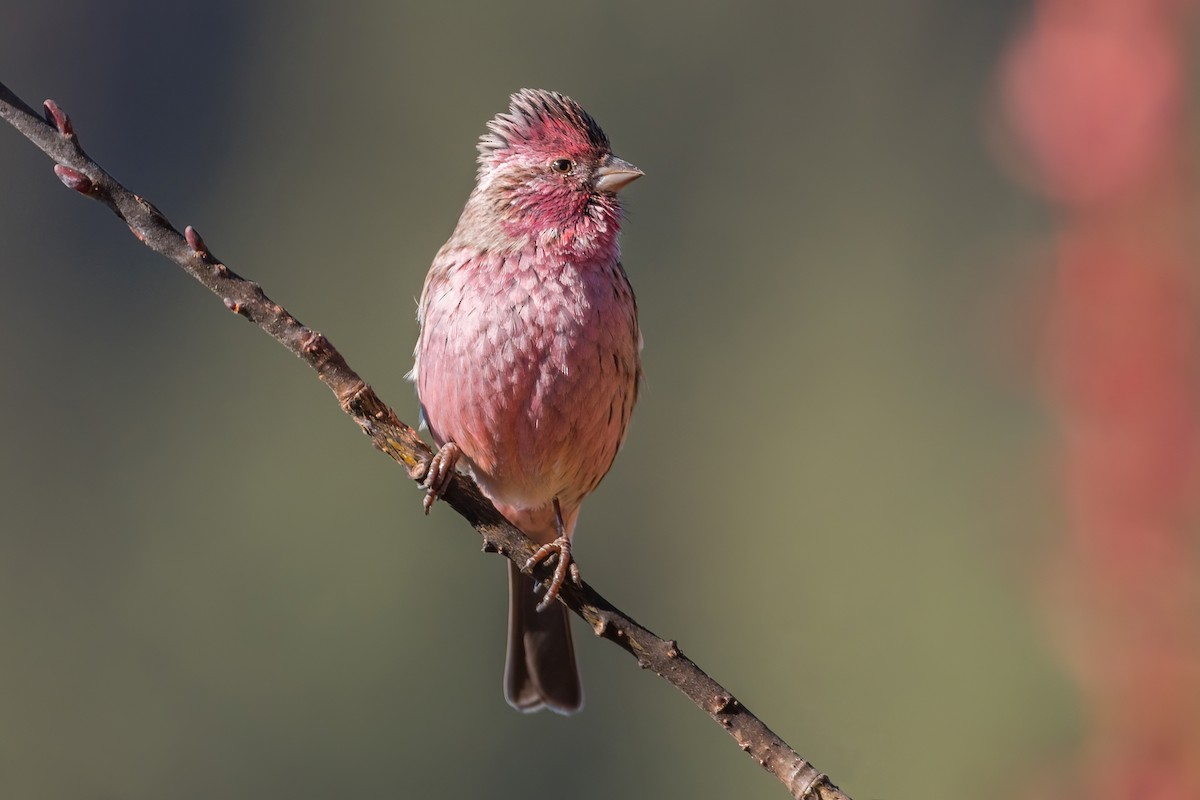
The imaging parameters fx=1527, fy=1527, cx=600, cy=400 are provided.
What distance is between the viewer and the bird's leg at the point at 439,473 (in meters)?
4.56

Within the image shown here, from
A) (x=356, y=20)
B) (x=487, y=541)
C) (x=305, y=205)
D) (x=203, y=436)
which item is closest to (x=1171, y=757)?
(x=487, y=541)

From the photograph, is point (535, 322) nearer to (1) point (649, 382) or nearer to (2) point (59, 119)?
(2) point (59, 119)

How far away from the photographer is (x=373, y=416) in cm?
428

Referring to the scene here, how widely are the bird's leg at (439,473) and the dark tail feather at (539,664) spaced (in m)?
1.12

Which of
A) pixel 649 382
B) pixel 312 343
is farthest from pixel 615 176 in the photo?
pixel 649 382

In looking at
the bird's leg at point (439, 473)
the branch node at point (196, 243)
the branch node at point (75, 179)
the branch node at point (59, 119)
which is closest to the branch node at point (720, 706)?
the bird's leg at point (439, 473)

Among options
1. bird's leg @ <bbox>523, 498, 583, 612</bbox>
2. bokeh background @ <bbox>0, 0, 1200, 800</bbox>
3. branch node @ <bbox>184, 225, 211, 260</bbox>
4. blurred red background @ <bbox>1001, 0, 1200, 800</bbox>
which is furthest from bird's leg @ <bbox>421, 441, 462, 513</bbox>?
bokeh background @ <bbox>0, 0, 1200, 800</bbox>

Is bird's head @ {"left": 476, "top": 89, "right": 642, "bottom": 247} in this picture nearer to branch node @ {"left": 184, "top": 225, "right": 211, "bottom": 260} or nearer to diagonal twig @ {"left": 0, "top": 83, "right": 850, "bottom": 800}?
diagonal twig @ {"left": 0, "top": 83, "right": 850, "bottom": 800}

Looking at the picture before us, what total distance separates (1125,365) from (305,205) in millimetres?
22512

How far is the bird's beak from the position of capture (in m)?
5.77

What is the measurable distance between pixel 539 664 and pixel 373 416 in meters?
2.51

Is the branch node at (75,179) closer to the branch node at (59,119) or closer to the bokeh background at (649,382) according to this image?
the branch node at (59,119)

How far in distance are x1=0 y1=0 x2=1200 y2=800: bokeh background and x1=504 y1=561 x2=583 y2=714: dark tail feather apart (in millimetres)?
3415

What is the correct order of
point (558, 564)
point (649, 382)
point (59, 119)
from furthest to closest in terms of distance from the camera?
point (649, 382)
point (558, 564)
point (59, 119)
